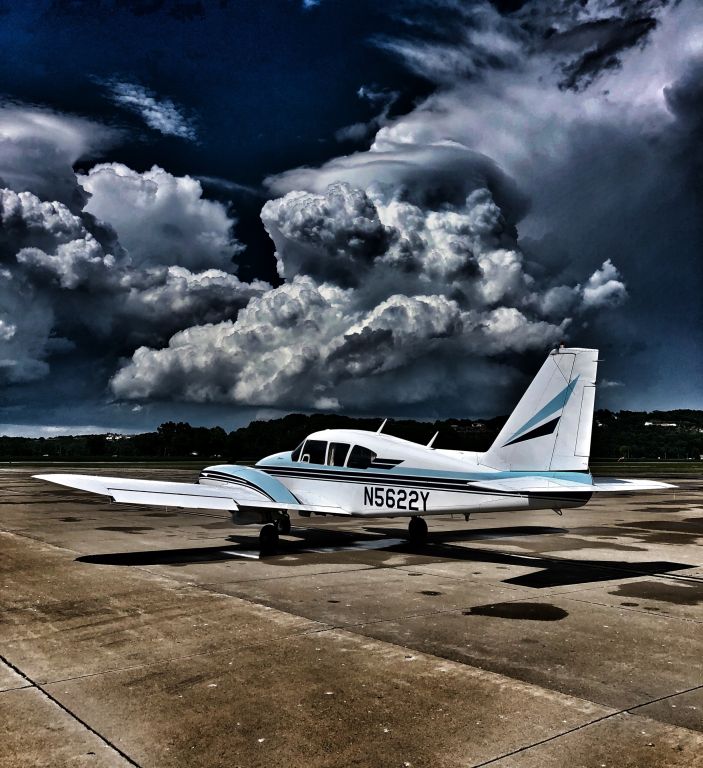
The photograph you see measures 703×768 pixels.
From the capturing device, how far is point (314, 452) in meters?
16.4

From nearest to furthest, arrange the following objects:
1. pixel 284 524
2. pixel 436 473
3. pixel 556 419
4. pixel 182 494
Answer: pixel 556 419, pixel 436 473, pixel 182 494, pixel 284 524

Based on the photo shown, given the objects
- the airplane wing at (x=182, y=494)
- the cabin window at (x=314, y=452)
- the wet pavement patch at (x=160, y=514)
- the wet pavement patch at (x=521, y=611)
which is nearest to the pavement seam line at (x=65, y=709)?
the wet pavement patch at (x=521, y=611)

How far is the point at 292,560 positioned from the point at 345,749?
9.17m

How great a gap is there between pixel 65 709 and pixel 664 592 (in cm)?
931

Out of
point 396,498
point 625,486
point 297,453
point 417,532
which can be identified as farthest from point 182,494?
point 625,486

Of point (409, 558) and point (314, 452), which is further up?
point (314, 452)

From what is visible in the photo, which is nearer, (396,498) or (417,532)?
(396,498)

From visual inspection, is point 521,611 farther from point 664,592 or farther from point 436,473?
point 436,473

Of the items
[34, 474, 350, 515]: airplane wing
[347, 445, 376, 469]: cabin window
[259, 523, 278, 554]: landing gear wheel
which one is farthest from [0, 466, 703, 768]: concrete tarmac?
[347, 445, 376, 469]: cabin window

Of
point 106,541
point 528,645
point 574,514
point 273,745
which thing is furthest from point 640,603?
point 574,514

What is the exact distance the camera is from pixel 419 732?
5.46 m

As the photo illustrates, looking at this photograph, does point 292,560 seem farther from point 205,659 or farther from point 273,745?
point 273,745

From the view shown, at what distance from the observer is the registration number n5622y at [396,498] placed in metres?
14.3

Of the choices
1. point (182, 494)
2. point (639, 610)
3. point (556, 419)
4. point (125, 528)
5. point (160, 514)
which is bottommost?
point (160, 514)
